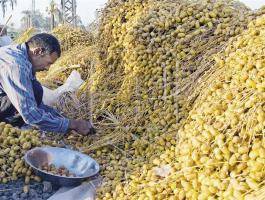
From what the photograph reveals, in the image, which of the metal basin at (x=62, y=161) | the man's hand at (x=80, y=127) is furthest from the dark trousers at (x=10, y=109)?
the metal basin at (x=62, y=161)

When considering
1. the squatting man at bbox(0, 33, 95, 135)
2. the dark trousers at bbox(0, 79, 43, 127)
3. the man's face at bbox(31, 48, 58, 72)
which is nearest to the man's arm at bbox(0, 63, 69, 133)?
the squatting man at bbox(0, 33, 95, 135)

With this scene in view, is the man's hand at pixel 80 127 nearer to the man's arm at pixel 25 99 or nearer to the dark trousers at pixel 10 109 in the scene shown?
the man's arm at pixel 25 99

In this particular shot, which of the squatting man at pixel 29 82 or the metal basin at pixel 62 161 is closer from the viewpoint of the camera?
the metal basin at pixel 62 161

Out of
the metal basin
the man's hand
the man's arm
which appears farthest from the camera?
the man's hand

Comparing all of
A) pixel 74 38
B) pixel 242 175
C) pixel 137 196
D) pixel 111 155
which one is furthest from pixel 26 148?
pixel 74 38

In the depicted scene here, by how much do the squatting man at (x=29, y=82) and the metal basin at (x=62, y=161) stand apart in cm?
37

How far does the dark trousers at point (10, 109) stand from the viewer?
4027 mm

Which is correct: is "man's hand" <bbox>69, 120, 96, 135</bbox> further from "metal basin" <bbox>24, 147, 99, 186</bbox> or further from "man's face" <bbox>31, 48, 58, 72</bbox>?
"man's face" <bbox>31, 48, 58, 72</bbox>

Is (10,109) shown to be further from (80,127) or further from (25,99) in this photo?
(80,127)

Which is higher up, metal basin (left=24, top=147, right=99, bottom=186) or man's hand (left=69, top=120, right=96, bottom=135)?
man's hand (left=69, top=120, right=96, bottom=135)

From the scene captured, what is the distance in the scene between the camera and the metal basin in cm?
322

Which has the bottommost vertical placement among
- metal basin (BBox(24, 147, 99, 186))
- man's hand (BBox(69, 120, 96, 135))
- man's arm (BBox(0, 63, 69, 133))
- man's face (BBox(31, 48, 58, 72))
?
metal basin (BBox(24, 147, 99, 186))

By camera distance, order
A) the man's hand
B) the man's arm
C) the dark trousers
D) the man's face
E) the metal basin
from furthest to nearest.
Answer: the dark trousers
the man's face
the man's hand
the man's arm
the metal basin

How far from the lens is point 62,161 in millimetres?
3379
